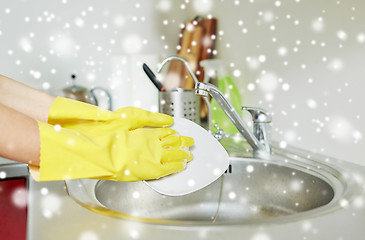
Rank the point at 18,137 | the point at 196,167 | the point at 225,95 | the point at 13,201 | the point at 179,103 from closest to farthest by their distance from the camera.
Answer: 1. the point at 18,137
2. the point at 196,167
3. the point at 13,201
4. the point at 179,103
5. the point at 225,95

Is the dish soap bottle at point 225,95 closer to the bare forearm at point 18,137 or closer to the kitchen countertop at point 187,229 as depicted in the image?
the kitchen countertop at point 187,229

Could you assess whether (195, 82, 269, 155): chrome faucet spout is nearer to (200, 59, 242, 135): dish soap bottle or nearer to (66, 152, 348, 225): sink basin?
(66, 152, 348, 225): sink basin

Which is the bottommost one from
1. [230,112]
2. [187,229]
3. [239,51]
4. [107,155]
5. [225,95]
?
[187,229]

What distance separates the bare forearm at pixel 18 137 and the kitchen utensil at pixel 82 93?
1015mm

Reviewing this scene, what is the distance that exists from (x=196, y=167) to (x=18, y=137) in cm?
35

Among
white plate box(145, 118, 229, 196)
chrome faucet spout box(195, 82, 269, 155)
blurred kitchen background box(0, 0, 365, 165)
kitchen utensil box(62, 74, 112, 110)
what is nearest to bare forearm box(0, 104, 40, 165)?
white plate box(145, 118, 229, 196)

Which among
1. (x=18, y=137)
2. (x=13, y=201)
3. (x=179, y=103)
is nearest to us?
(x=18, y=137)

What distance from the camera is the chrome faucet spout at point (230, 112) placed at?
0.84 m

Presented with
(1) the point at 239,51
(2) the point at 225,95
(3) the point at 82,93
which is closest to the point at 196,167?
(2) the point at 225,95

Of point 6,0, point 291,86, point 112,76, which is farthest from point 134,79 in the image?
Result: point 291,86

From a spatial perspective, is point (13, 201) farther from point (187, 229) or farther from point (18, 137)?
point (187, 229)

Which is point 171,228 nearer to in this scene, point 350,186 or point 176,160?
point 176,160

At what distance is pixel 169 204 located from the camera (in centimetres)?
95

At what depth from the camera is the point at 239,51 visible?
136 centimetres
